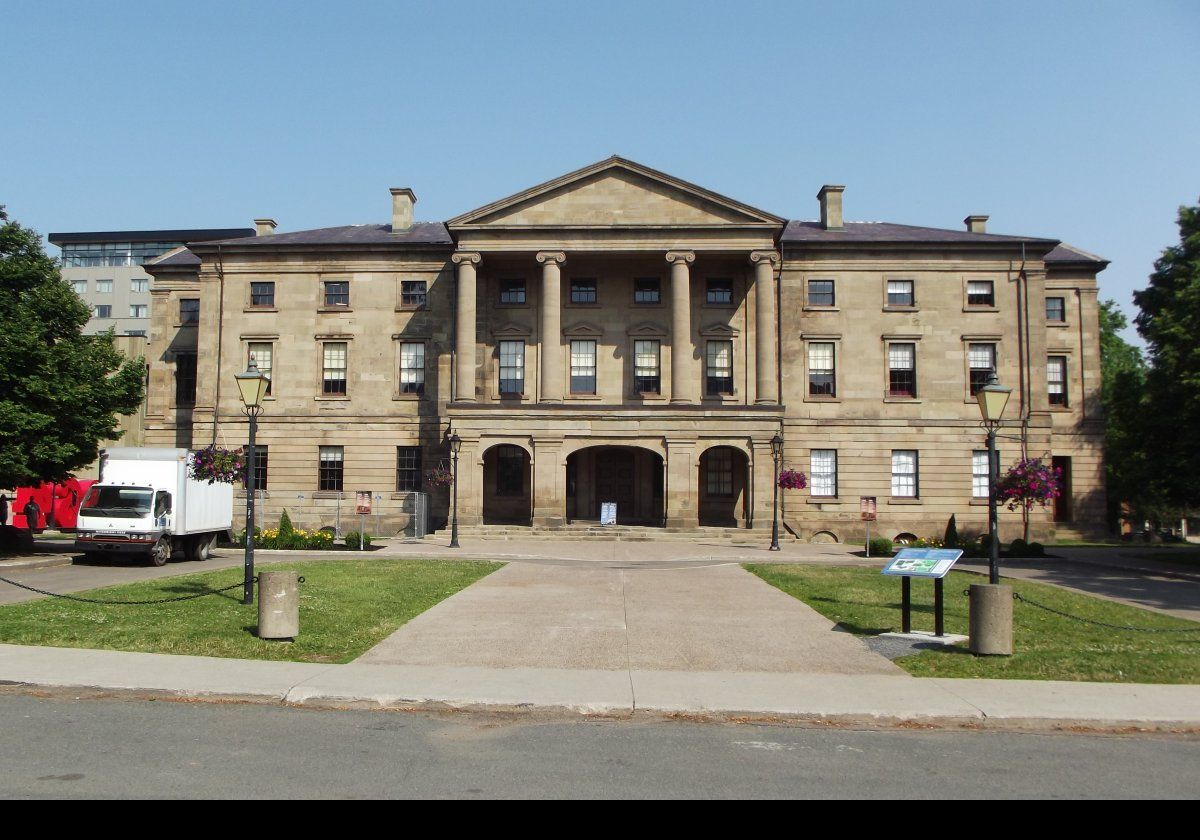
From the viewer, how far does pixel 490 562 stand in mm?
28719

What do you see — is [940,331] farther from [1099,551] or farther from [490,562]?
[490,562]

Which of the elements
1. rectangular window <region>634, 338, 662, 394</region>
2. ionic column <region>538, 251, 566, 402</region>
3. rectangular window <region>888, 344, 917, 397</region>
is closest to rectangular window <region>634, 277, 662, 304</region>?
rectangular window <region>634, 338, 662, 394</region>

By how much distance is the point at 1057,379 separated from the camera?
48.6m

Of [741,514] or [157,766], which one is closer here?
[157,766]

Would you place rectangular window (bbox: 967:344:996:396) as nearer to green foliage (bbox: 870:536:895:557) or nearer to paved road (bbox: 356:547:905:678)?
green foliage (bbox: 870:536:895:557)

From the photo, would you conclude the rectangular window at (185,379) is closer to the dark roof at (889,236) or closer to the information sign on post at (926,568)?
the dark roof at (889,236)

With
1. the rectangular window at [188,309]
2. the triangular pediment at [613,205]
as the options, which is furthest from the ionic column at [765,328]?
the rectangular window at [188,309]

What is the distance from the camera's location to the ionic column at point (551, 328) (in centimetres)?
4303

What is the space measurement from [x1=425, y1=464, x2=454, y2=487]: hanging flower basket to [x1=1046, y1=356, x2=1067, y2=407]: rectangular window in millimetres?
31512

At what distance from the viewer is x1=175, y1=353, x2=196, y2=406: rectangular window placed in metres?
50.3

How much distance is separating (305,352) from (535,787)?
4358cm

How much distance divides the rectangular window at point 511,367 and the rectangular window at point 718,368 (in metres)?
9.35
